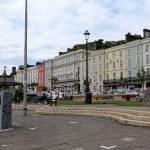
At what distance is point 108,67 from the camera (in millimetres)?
90188

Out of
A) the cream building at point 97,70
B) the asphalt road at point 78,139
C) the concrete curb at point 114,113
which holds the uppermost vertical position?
the cream building at point 97,70

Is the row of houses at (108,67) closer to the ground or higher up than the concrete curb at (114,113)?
higher up

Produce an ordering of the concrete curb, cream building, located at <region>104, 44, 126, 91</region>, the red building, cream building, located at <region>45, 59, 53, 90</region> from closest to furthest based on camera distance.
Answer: the concrete curb
cream building, located at <region>104, 44, 126, 91</region>
cream building, located at <region>45, 59, 53, 90</region>
the red building

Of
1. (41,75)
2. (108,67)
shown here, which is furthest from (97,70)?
(41,75)

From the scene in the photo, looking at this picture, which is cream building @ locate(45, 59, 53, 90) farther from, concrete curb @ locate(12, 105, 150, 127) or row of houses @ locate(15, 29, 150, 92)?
concrete curb @ locate(12, 105, 150, 127)

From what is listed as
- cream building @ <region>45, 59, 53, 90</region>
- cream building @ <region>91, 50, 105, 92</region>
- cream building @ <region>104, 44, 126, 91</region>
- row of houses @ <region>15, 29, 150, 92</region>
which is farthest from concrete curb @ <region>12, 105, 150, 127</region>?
cream building @ <region>45, 59, 53, 90</region>

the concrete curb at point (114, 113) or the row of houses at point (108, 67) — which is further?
the row of houses at point (108, 67)

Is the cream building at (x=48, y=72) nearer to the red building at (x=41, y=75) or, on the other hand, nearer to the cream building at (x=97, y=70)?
the red building at (x=41, y=75)

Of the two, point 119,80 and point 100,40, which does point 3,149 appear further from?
point 100,40

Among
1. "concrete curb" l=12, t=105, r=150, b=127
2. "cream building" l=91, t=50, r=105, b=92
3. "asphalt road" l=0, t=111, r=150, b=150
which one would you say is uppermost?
"cream building" l=91, t=50, r=105, b=92

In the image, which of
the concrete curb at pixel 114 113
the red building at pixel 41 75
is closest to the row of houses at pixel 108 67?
the red building at pixel 41 75

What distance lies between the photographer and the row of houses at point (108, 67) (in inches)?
3022

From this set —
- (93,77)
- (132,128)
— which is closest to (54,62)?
(93,77)

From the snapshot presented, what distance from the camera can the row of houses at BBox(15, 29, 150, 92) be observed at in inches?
3022
